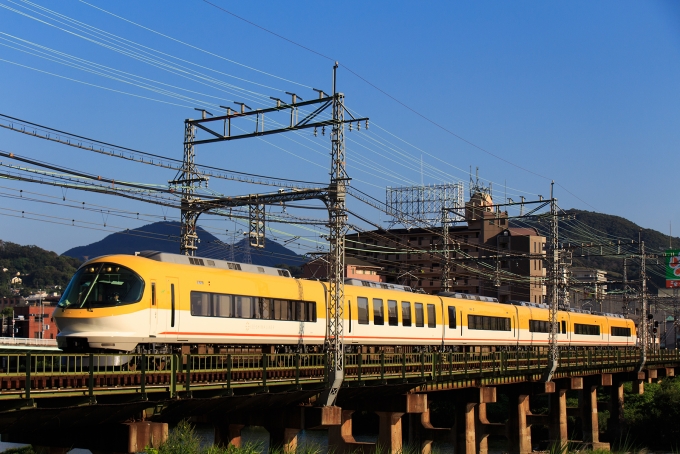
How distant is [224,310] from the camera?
99.2ft

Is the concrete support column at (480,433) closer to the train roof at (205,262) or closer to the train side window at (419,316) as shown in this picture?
the train side window at (419,316)

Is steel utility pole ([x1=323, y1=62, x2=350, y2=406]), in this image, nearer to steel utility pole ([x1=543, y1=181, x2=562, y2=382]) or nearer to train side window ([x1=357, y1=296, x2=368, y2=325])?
train side window ([x1=357, y1=296, x2=368, y2=325])

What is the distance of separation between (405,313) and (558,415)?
22.5 m

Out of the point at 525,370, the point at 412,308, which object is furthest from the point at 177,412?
the point at 525,370

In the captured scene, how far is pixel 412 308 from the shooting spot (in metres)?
42.6

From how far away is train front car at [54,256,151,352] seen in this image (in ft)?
83.9

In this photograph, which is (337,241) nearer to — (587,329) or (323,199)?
(323,199)

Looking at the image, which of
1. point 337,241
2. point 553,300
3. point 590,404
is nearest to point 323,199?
point 337,241

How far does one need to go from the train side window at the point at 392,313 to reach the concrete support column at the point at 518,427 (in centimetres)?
1558

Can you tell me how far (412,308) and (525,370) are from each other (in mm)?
9036

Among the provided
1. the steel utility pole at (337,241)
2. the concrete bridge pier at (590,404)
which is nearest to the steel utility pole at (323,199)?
the steel utility pole at (337,241)

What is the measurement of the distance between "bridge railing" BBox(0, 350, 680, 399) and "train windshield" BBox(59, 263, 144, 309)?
7.55 feet

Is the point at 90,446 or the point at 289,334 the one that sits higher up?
the point at 289,334

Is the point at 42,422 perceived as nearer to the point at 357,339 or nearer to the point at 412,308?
the point at 357,339
